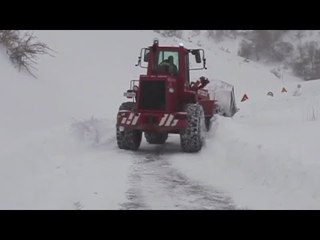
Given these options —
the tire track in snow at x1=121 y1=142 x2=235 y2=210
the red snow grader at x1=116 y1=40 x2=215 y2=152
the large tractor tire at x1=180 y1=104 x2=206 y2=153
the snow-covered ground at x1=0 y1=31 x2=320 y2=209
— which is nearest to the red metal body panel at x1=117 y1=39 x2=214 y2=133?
the red snow grader at x1=116 y1=40 x2=215 y2=152

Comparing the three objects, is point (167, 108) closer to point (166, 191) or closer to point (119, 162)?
point (119, 162)

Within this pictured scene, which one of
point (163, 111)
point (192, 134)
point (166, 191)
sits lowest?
point (166, 191)

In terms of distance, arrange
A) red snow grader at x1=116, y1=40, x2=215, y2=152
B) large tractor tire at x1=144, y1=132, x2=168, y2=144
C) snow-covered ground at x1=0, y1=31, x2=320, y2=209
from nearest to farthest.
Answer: snow-covered ground at x1=0, y1=31, x2=320, y2=209 → red snow grader at x1=116, y1=40, x2=215, y2=152 → large tractor tire at x1=144, y1=132, x2=168, y2=144

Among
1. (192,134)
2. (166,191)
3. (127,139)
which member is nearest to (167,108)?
(192,134)

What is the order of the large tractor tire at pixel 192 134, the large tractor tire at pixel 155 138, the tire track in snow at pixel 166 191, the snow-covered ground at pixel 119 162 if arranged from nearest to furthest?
1. the tire track in snow at pixel 166 191
2. the snow-covered ground at pixel 119 162
3. the large tractor tire at pixel 192 134
4. the large tractor tire at pixel 155 138

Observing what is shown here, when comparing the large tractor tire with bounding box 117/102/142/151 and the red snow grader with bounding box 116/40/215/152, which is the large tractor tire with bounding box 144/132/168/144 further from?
the large tractor tire with bounding box 117/102/142/151

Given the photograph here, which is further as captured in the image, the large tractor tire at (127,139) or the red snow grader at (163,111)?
the large tractor tire at (127,139)

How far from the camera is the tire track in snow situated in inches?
274

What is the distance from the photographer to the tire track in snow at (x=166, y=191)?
22.8 feet

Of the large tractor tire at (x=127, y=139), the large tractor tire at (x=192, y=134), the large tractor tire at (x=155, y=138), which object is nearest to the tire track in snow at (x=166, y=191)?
the large tractor tire at (x=192, y=134)

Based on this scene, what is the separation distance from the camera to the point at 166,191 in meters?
7.91

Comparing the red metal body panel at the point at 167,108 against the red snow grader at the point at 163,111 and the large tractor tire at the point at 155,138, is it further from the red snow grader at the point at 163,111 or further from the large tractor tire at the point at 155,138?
the large tractor tire at the point at 155,138
